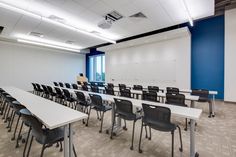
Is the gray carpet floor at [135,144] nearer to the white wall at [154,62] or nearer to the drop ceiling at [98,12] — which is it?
the drop ceiling at [98,12]

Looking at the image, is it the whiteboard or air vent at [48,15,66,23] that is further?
the whiteboard

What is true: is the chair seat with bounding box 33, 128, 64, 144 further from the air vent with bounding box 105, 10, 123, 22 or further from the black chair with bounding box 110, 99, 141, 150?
the air vent with bounding box 105, 10, 123, 22

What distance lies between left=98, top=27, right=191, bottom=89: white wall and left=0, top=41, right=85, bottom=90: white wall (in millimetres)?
3756

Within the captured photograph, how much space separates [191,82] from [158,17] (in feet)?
12.7

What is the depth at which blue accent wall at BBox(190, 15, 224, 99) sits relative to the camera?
20.2 feet

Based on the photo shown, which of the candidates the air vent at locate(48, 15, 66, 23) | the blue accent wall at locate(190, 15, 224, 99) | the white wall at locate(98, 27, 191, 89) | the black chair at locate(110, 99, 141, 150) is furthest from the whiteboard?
the black chair at locate(110, 99, 141, 150)

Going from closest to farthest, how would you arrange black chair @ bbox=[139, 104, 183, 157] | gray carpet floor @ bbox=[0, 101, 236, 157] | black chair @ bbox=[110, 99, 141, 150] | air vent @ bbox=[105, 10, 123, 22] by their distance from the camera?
black chair @ bbox=[139, 104, 183, 157] → gray carpet floor @ bbox=[0, 101, 236, 157] → black chair @ bbox=[110, 99, 141, 150] → air vent @ bbox=[105, 10, 123, 22]

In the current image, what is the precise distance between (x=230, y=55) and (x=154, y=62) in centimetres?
337

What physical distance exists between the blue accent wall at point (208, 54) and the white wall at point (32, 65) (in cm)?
910

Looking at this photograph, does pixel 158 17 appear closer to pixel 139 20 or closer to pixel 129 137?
pixel 139 20

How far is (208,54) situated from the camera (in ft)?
21.1

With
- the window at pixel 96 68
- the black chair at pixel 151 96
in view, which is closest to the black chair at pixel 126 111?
the black chair at pixel 151 96

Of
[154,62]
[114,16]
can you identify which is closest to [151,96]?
[114,16]

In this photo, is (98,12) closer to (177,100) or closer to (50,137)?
(177,100)
